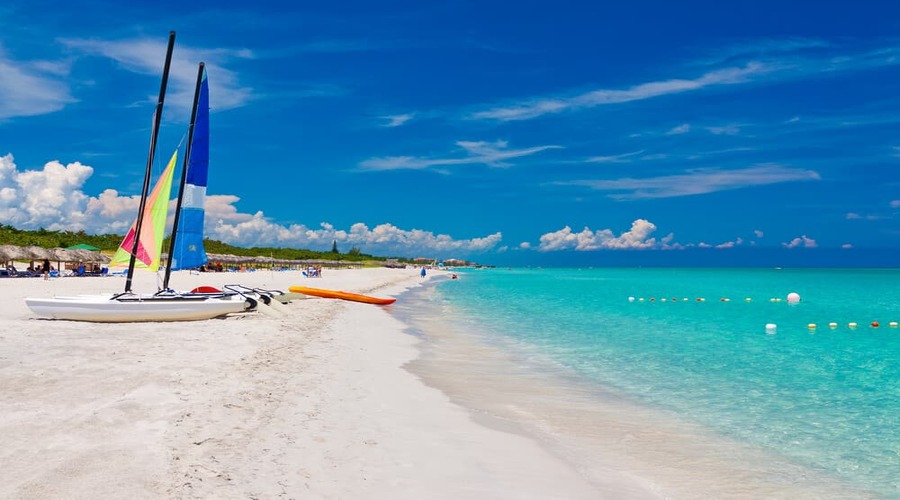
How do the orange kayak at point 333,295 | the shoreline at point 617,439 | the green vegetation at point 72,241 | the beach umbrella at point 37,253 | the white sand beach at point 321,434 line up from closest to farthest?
the white sand beach at point 321,434 < the shoreline at point 617,439 < the orange kayak at point 333,295 < the beach umbrella at point 37,253 < the green vegetation at point 72,241

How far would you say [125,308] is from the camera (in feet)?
55.2

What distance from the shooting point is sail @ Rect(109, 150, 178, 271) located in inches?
752

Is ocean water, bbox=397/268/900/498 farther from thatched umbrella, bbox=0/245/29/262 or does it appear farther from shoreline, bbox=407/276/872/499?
thatched umbrella, bbox=0/245/29/262

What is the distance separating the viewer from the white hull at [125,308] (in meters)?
16.5

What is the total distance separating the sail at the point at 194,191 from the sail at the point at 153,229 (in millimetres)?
550

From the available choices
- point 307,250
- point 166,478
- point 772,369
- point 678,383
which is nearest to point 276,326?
point 678,383

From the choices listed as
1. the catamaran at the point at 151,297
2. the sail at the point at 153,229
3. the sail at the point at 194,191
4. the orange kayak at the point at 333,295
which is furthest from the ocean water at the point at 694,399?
the sail at the point at 153,229

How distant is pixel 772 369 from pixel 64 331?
1847 centimetres

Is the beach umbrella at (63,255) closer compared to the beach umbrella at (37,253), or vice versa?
the beach umbrella at (37,253)

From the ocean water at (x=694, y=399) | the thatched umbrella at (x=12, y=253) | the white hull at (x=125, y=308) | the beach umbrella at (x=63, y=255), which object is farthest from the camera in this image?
the beach umbrella at (x=63, y=255)

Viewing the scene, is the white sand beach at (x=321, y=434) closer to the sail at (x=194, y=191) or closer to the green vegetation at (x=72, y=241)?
the sail at (x=194, y=191)

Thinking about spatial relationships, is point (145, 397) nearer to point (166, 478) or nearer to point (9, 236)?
point (166, 478)

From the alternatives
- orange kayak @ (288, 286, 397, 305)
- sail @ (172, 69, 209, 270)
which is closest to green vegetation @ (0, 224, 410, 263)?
sail @ (172, 69, 209, 270)

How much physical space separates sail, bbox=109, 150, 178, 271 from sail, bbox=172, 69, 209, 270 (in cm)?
55
